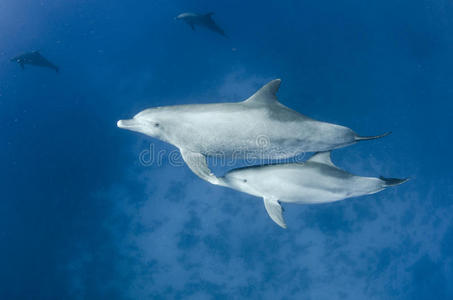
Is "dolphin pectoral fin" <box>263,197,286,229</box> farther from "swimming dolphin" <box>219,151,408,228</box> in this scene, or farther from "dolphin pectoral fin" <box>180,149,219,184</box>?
"dolphin pectoral fin" <box>180,149,219,184</box>

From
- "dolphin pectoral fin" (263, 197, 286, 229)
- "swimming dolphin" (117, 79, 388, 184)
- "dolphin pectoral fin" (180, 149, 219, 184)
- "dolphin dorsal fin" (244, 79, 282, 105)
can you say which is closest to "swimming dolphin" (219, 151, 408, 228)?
"dolphin pectoral fin" (263, 197, 286, 229)

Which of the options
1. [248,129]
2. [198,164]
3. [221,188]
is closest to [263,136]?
[248,129]

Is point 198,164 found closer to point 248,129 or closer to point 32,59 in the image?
point 248,129

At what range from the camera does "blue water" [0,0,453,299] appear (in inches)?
388

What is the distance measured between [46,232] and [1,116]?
7212 mm

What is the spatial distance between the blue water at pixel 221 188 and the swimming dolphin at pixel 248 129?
6.84 metres

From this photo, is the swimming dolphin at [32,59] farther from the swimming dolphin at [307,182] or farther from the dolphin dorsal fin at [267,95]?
the dolphin dorsal fin at [267,95]

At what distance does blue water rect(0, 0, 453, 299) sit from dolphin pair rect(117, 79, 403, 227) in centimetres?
615

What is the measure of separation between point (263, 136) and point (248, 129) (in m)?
0.19

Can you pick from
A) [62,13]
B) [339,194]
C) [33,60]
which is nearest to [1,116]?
[33,60]

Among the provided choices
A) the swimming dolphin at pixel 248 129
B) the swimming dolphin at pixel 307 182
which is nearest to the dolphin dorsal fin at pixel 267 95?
the swimming dolphin at pixel 248 129

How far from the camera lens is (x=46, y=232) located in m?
11.1

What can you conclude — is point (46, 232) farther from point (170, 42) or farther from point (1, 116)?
point (170, 42)

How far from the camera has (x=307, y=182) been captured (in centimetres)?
381
